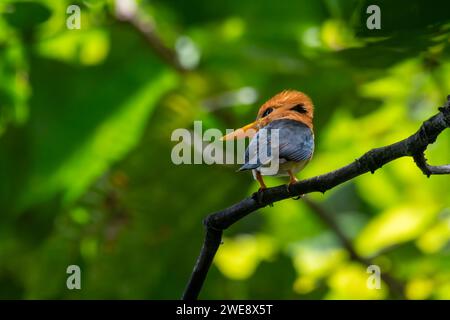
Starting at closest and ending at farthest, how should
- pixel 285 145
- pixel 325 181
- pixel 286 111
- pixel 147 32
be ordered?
pixel 325 181 → pixel 285 145 → pixel 286 111 → pixel 147 32

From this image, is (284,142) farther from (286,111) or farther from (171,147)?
(171,147)

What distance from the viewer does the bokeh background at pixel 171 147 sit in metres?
1.71

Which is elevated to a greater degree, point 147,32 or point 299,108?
point 147,32

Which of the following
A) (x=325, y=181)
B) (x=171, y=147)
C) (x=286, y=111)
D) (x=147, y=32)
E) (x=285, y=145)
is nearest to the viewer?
(x=325, y=181)

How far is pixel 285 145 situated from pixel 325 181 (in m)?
0.14

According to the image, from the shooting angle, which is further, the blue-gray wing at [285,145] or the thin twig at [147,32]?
the thin twig at [147,32]

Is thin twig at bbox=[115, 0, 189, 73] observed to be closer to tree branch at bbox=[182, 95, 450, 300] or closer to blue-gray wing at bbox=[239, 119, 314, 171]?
blue-gray wing at bbox=[239, 119, 314, 171]

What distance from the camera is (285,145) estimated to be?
0.85 m

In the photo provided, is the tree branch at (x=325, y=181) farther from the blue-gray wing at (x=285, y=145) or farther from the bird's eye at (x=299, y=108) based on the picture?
the bird's eye at (x=299, y=108)

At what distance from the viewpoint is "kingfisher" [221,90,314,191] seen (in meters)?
0.83

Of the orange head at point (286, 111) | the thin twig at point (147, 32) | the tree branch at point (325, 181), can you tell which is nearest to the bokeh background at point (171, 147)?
the thin twig at point (147, 32)

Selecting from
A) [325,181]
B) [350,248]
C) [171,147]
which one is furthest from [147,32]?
[325,181]

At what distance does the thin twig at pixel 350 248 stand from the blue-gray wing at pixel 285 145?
908mm
